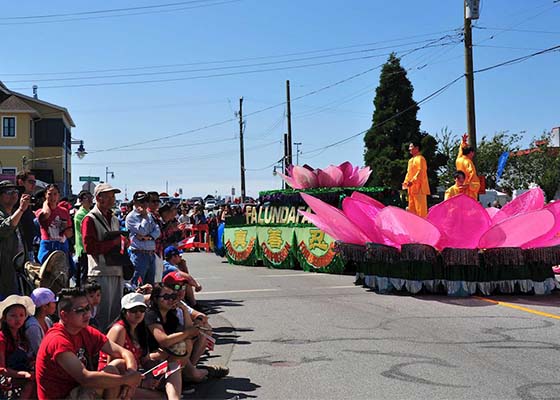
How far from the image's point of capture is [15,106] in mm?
50844

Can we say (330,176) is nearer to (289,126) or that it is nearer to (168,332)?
(168,332)

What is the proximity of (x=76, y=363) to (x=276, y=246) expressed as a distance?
12.7 meters

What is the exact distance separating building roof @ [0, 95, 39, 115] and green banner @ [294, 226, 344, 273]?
40.7 metres

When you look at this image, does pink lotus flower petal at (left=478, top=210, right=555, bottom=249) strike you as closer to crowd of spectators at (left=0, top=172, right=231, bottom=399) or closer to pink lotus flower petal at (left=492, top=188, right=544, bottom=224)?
pink lotus flower petal at (left=492, top=188, right=544, bottom=224)

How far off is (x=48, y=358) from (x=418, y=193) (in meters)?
10.7

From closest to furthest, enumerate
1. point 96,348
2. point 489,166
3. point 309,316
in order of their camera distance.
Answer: point 96,348 < point 309,316 < point 489,166

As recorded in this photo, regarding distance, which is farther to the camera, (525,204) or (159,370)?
(525,204)

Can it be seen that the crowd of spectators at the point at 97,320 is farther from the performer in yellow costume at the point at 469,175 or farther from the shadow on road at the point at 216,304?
the performer in yellow costume at the point at 469,175

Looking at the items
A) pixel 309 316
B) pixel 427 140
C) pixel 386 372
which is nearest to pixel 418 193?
pixel 309 316

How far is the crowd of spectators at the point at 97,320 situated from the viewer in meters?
4.48

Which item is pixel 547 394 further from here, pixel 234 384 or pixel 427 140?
pixel 427 140

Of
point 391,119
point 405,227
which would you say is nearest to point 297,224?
point 405,227

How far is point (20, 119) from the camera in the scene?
51031 mm

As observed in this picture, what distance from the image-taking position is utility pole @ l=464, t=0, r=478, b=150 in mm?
17500
